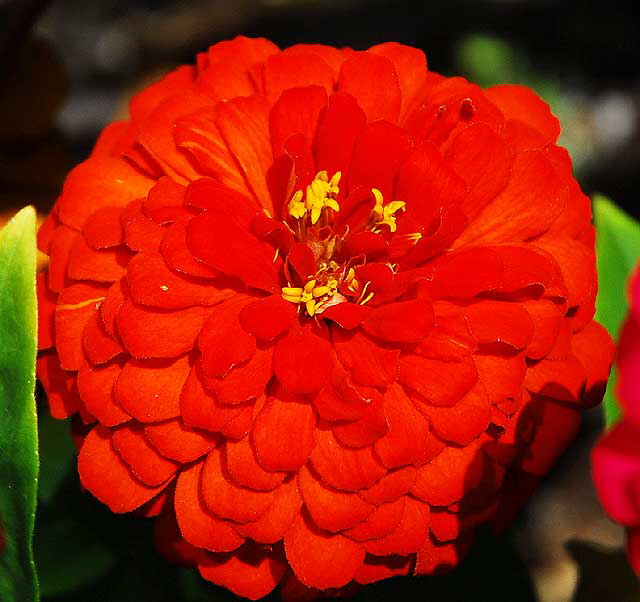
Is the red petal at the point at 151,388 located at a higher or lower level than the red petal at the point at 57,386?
higher

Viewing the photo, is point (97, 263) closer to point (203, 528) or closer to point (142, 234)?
point (142, 234)

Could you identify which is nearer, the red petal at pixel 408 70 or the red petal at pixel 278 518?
the red petal at pixel 278 518

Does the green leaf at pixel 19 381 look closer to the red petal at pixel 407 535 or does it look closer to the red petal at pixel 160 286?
the red petal at pixel 160 286

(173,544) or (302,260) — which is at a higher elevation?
(302,260)

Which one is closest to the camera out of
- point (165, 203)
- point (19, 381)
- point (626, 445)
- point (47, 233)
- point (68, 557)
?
point (626, 445)

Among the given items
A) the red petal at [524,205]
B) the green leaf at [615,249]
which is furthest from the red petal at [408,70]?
the green leaf at [615,249]

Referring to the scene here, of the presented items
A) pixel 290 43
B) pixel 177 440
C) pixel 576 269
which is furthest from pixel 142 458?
pixel 290 43
